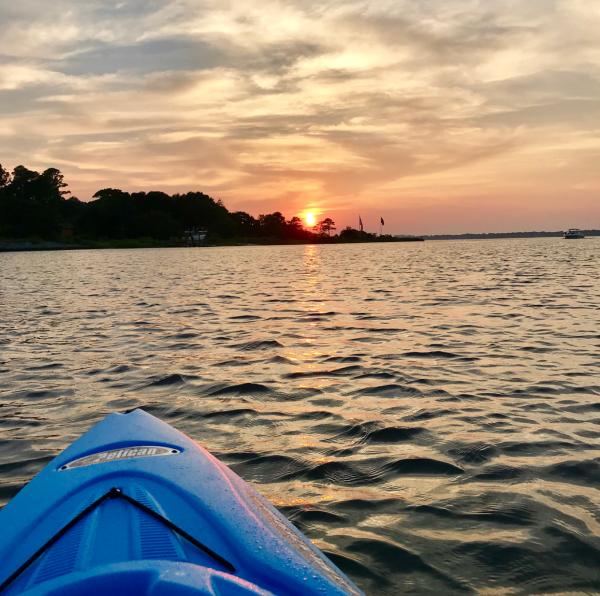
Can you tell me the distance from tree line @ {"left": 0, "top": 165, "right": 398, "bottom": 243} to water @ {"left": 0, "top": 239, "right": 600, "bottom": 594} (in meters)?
102

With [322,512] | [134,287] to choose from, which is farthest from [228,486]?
[134,287]

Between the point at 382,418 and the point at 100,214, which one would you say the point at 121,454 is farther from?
the point at 100,214

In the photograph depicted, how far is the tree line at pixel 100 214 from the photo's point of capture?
10706 centimetres

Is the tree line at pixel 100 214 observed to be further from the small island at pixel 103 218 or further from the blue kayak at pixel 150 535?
the blue kayak at pixel 150 535

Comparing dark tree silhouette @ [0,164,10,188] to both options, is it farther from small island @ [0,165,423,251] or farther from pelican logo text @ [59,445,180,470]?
pelican logo text @ [59,445,180,470]

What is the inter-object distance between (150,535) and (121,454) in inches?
43.8

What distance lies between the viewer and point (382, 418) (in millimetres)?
6633

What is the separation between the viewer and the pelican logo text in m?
3.75

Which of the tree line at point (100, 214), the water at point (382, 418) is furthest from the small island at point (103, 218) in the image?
the water at point (382, 418)

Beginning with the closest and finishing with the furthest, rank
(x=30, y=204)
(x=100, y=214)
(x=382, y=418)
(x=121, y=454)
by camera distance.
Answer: (x=121, y=454) → (x=382, y=418) → (x=30, y=204) → (x=100, y=214)

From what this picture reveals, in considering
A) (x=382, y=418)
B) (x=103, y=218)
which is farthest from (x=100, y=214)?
(x=382, y=418)

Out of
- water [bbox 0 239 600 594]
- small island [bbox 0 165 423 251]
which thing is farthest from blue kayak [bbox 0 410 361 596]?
small island [bbox 0 165 423 251]

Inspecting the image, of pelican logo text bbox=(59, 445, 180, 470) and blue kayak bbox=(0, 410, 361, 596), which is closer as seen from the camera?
blue kayak bbox=(0, 410, 361, 596)

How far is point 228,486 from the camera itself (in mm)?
3486
